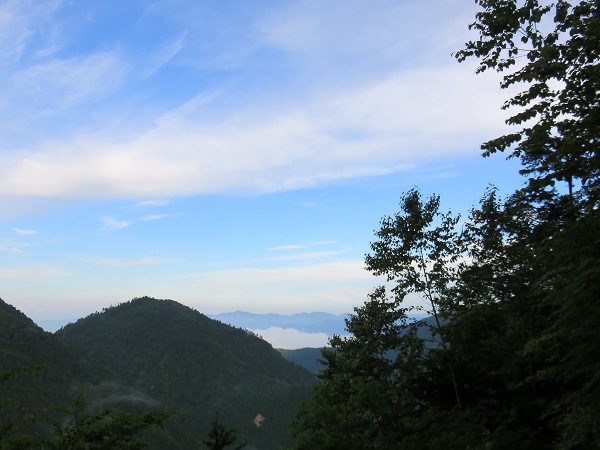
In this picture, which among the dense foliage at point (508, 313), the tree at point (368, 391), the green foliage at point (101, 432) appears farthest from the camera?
the tree at point (368, 391)

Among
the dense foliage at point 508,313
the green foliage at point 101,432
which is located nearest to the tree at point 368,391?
the dense foliage at point 508,313

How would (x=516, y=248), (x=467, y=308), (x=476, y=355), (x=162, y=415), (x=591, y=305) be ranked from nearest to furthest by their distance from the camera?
(x=591, y=305) → (x=162, y=415) → (x=516, y=248) → (x=467, y=308) → (x=476, y=355)

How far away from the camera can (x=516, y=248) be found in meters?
16.7

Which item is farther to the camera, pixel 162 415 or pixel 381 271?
pixel 381 271

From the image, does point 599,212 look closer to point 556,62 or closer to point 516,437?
point 556,62

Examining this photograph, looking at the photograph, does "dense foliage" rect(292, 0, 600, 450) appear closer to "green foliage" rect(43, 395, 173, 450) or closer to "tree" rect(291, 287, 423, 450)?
"tree" rect(291, 287, 423, 450)

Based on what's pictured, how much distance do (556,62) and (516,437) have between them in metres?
10.2

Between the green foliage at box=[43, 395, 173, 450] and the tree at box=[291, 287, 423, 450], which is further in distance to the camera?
the tree at box=[291, 287, 423, 450]

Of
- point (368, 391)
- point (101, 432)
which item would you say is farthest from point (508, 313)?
point (101, 432)

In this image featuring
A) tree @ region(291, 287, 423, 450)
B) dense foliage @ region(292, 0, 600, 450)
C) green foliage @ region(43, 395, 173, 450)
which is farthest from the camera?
tree @ region(291, 287, 423, 450)

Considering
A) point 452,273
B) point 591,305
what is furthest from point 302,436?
point 591,305

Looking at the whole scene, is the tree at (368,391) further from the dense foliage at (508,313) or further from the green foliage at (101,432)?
the green foliage at (101,432)

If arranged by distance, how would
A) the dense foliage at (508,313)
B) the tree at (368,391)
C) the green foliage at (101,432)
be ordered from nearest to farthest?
1. the dense foliage at (508,313)
2. the green foliage at (101,432)
3. the tree at (368,391)

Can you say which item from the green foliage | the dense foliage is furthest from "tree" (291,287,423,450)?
the green foliage
